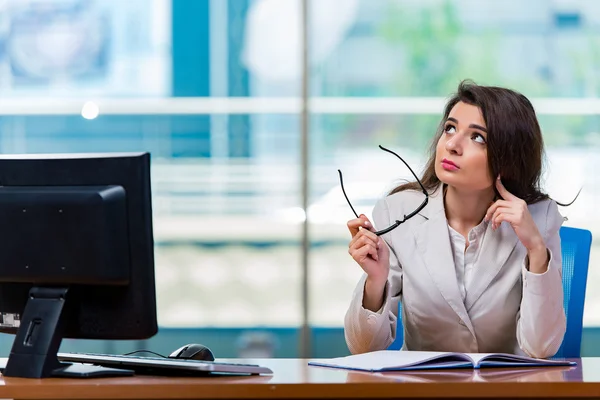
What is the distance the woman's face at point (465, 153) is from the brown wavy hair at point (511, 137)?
18mm

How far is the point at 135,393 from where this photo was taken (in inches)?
59.2

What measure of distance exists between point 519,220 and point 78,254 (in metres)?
0.98

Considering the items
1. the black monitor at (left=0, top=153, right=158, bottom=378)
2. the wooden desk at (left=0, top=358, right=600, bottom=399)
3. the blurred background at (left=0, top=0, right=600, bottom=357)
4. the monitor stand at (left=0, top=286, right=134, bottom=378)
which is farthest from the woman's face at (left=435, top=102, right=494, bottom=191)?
the blurred background at (left=0, top=0, right=600, bottom=357)

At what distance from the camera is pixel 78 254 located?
1.64 meters

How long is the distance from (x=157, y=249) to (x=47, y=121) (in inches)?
31.4

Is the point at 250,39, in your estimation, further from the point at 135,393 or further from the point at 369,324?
the point at 135,393

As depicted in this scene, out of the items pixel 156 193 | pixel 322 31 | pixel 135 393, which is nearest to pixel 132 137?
pixel 156 193

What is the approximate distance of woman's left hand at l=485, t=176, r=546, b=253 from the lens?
6.48ft

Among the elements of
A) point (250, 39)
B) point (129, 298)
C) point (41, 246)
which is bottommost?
point (129, 298)

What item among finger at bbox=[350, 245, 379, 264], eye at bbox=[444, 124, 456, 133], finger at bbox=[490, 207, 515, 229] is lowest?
finger at bbox=[350, 245, 379, 264]

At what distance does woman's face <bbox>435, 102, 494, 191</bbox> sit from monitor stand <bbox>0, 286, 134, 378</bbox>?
0.90 meters

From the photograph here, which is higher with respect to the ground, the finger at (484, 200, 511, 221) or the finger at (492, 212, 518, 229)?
the finger at (484, 200, 511, 221)

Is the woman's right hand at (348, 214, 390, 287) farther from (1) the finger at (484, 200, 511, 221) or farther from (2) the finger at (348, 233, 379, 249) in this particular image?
(1) the finger at (484, 200, 511, 221)

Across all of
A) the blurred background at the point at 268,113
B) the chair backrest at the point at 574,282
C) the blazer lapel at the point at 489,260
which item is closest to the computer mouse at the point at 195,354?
the blazer lapel at the point at 489,260
